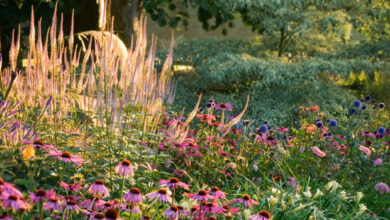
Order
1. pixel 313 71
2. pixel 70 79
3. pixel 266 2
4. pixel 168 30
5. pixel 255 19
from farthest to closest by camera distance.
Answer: pixel 168 30 < pixel 255 19 < pixel 266 2 < pixel 313 71 < pixel 70 79

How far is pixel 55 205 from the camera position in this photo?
6.63ft

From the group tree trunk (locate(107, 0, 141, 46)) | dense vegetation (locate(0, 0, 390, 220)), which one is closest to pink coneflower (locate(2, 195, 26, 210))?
dense vegetation (locate(0, 0, 390, 220))

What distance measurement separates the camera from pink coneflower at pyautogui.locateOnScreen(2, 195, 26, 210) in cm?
173

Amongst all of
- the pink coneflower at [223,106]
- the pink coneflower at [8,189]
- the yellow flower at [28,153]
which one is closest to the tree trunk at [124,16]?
the pink coneflower at [223,106]

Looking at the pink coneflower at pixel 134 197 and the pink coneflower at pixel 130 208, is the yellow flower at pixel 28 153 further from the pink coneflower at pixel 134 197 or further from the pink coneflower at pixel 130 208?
the pink coneflower at pixel 134 197

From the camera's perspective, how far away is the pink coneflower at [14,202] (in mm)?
1726

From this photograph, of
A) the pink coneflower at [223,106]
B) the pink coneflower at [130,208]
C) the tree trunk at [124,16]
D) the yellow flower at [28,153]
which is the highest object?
the tree trunk at [124,16]

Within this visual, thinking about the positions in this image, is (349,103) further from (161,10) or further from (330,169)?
(330,169)

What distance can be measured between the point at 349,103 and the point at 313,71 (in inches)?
43.1

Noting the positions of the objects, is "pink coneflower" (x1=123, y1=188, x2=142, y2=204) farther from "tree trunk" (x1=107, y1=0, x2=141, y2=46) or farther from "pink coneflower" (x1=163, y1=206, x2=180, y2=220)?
"tree trunk" (x1=107, y1=0, x2=141, y2=46)

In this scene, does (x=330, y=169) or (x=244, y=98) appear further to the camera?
(x=244, y=98)

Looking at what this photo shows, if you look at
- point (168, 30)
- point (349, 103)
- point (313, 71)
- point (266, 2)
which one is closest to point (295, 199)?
point (313, 71)

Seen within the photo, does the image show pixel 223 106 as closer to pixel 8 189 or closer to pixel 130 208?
pixel 130 208

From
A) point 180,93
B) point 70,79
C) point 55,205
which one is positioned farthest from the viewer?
point 180,93
